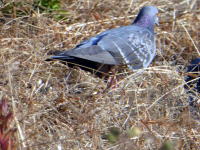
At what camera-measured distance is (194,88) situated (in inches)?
148

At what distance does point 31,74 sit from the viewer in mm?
3512

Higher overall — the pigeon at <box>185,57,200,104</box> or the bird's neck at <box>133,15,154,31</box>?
the bird's neck at <box>133,15,154,31</box>

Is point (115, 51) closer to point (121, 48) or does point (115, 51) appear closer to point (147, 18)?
point (121, 48)

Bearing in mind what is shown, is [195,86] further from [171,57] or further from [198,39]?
[198,39]

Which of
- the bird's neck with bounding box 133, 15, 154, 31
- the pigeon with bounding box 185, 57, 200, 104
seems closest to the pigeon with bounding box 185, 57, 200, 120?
the pigeon with bounding box 185, 57, 200, 104

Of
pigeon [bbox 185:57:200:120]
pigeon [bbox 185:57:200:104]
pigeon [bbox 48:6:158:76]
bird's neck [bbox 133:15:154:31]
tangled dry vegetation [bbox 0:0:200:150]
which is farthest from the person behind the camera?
bird's neck [bbox 133:15:154:31]

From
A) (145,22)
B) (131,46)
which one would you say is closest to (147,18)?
(145,22)

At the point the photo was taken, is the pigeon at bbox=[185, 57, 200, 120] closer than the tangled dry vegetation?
No

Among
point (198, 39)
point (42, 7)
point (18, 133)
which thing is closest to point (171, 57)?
point (198, 39)

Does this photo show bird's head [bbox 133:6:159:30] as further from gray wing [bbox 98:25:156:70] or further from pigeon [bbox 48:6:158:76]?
gray wing [bbox 98:25:156:70]

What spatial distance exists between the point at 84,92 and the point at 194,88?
827 millimetres

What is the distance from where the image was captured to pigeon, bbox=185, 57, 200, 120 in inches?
135

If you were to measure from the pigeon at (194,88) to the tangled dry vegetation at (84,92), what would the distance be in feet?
0.14

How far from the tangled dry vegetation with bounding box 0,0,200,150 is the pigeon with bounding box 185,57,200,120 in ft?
0.14
